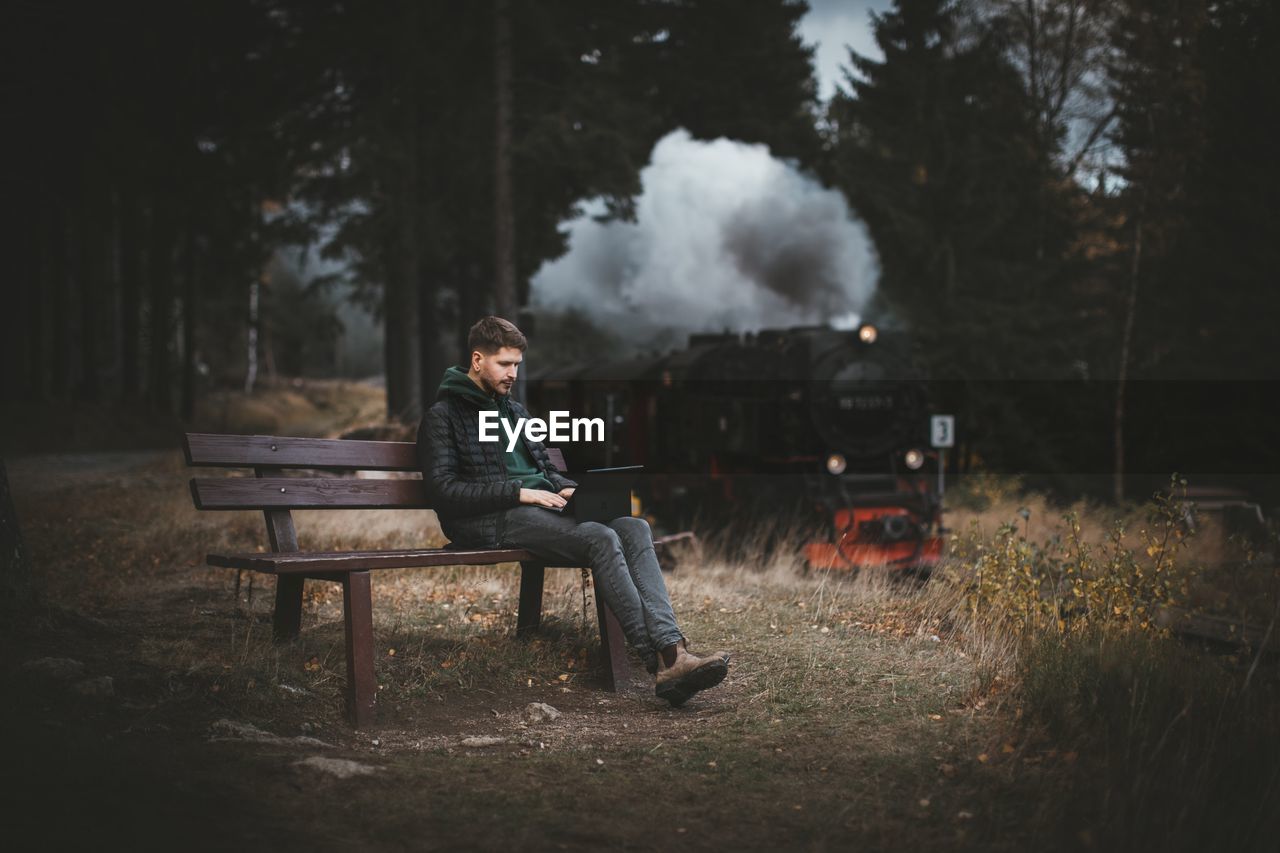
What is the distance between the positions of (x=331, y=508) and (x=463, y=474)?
1.81ft

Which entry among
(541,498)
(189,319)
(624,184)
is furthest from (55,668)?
(189,319)

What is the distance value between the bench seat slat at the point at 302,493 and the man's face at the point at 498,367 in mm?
593

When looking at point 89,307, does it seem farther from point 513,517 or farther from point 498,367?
point 513,517

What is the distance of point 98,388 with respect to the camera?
20.1 m

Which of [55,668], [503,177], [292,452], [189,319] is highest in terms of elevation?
[503,177]

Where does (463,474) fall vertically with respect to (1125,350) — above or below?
below

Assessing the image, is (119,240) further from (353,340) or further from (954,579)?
(353,340)

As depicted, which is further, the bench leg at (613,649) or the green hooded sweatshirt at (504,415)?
the bench leg at (613,649)

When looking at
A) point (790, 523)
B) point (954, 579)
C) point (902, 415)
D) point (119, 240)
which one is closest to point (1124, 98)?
point (902, 415)

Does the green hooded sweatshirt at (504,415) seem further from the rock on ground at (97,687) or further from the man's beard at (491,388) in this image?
the rock on ground at (97,687)

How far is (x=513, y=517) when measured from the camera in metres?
4.72

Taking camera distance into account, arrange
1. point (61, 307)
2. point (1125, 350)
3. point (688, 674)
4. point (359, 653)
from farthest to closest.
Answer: point (61, 307), point (1125, 350), point (688, 674), point (359, 653)

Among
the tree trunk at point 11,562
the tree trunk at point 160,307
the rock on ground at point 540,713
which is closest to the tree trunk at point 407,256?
the tree trunk at point 160,307

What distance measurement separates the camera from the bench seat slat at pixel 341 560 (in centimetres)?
413
